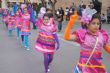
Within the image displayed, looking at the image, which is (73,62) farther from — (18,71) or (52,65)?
(18,71)

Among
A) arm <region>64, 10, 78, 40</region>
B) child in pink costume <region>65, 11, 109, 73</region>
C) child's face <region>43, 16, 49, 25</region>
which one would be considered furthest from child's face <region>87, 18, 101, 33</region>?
child's face <region>43, 16, 49, 25</region>

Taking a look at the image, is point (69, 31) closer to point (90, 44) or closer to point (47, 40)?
point (90, 44)

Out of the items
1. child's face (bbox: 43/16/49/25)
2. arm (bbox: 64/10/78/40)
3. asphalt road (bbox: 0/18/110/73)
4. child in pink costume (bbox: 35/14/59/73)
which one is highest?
arm (bbox: 64/10/78/40)

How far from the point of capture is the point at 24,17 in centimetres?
1348

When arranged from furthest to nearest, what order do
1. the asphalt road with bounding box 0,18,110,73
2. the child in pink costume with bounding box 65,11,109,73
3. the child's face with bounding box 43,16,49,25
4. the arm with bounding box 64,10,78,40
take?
the asphalt road with bounding box 0,18,110,73, the child's face with bounding box 43,16,49,25, the child in pink costume with bounding box 65,11,109,73, the arm with bounding box 64,10,78,40

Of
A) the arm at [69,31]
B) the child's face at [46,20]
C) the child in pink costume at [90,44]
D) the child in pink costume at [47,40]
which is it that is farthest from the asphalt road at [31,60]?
the arm at [69,31]

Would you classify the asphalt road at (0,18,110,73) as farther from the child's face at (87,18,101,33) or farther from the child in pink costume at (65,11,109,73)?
the child's face at (87,18,101,33)

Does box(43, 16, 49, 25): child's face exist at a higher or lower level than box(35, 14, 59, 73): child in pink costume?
higher

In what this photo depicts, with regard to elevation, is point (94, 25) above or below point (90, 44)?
above

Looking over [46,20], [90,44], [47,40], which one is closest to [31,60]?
[47,40]

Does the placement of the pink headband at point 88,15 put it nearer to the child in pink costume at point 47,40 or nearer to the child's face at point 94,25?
the child's face at point 94,25

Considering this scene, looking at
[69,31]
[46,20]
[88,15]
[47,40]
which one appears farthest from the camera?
[47,40]

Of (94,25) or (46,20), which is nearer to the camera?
(94,25)

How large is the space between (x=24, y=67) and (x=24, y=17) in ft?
11.7
